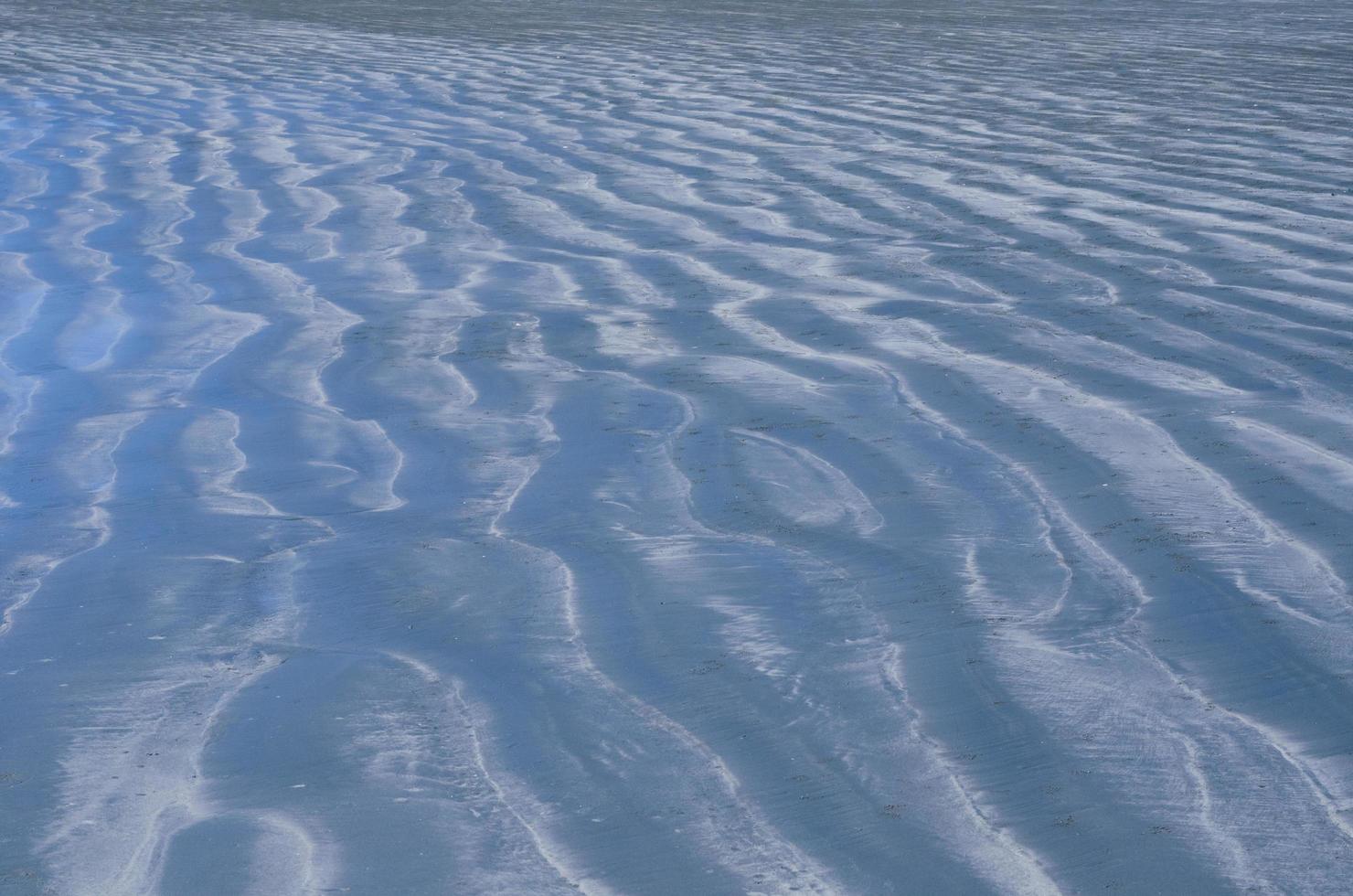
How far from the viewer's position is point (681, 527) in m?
2.50

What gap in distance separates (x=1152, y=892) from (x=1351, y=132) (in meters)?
5.41

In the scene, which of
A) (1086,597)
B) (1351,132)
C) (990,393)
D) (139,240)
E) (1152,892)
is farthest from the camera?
(1351,132)

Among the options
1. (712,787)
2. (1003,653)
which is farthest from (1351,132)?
(712,787)

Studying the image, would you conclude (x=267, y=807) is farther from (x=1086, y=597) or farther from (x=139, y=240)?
(x=139, y=240)

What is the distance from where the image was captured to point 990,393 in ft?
10.3

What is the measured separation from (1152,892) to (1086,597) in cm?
71

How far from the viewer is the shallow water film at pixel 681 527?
1677mm

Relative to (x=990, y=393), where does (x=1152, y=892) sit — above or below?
above

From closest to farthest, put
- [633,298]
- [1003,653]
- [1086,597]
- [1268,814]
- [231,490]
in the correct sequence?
[1268,814] < [1003,653] < [1086,597] < [231,490] < [633,298]

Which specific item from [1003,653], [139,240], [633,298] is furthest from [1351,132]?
[1003,653]

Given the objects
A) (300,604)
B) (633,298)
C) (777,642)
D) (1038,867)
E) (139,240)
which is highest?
(1038,867)

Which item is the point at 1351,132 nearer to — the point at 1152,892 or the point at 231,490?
the point at 231,490

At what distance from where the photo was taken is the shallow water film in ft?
5.50

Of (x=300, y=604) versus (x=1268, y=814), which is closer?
(x=1268, y=814)
